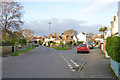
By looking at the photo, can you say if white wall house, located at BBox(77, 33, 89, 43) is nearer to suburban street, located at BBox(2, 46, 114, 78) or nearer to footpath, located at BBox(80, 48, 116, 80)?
suburban street, located at BBox(2, 46, 114, 78)

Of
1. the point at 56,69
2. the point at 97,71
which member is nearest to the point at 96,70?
the point at 97,71

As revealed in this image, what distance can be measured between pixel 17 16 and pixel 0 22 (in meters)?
3.51

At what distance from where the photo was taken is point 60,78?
859 centimetres

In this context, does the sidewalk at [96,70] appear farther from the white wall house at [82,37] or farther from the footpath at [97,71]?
the white wall house at [82,37]

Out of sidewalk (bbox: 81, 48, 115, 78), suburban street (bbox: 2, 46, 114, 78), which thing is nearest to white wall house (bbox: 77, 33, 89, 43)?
suburban street (bbox: 2, 46, 114, 78)

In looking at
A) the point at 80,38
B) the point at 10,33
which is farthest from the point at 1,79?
the point at 80,38

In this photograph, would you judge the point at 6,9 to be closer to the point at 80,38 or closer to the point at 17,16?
the point at 17,16

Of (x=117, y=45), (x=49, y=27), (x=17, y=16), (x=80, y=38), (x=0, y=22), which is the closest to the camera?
(x=117, y=45)

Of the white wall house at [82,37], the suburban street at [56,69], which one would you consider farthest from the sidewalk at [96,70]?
the white wall house at [82,37]

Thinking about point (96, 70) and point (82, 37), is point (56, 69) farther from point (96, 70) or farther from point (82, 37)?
point (82, 37)

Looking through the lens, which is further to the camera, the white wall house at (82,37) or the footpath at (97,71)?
the white wall house at (82,37)

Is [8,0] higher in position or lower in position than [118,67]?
higher

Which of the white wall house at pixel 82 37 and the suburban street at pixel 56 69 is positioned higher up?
the white wall house at pixel 82 37

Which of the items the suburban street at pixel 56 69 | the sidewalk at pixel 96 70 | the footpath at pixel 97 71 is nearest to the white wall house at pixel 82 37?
the suburban street at pixel 56 69
